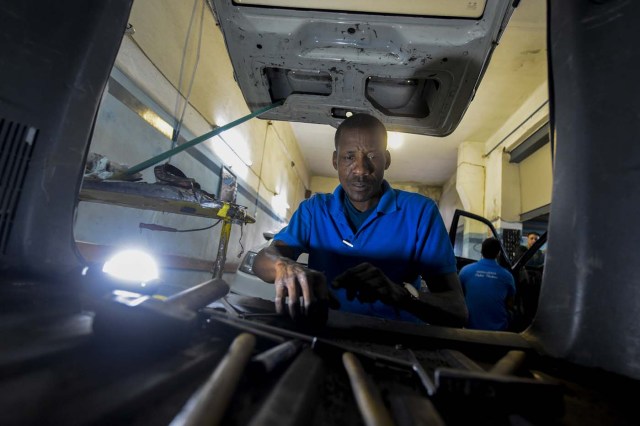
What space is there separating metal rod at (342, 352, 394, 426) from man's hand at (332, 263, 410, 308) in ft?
1.76

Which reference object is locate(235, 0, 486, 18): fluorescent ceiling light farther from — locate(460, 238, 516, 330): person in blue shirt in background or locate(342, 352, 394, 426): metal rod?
locate(460, 238, 516, 330): person in blue shirt in background

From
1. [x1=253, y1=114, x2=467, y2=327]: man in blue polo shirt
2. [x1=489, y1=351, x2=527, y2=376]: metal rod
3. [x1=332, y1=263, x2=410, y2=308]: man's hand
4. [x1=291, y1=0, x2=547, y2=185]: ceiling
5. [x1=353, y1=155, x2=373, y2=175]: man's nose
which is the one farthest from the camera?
[x1=291, y1=0, x2=547, y2=185]: ceiling

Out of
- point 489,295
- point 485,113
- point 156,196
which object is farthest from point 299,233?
point 485,113

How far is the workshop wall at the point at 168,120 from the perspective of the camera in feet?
7.62

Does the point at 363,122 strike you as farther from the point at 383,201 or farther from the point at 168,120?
the point at 168,120

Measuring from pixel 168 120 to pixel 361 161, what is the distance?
2.25 m

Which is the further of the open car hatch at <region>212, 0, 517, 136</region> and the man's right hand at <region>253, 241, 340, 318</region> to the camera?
the open car hatch at <region>212, 0, 517, 136</region>

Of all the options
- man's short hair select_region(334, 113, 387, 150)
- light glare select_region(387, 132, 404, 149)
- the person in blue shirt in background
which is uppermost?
light glare select_region(387, 132, 404, 149)

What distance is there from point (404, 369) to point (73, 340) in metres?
0.63

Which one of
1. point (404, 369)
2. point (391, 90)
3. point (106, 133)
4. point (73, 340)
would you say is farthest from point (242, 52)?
point (106, 133)

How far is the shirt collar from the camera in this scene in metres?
1.78

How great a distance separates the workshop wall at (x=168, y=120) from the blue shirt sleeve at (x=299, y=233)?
111 centimetres

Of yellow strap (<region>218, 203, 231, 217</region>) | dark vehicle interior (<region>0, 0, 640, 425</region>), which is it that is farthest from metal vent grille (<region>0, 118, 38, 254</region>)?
yellow strap (<region>218, 203, 231, 217</region>)

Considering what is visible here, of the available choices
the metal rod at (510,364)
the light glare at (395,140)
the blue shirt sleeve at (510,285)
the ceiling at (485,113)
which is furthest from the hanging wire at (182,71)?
the light glare at (395,140)
